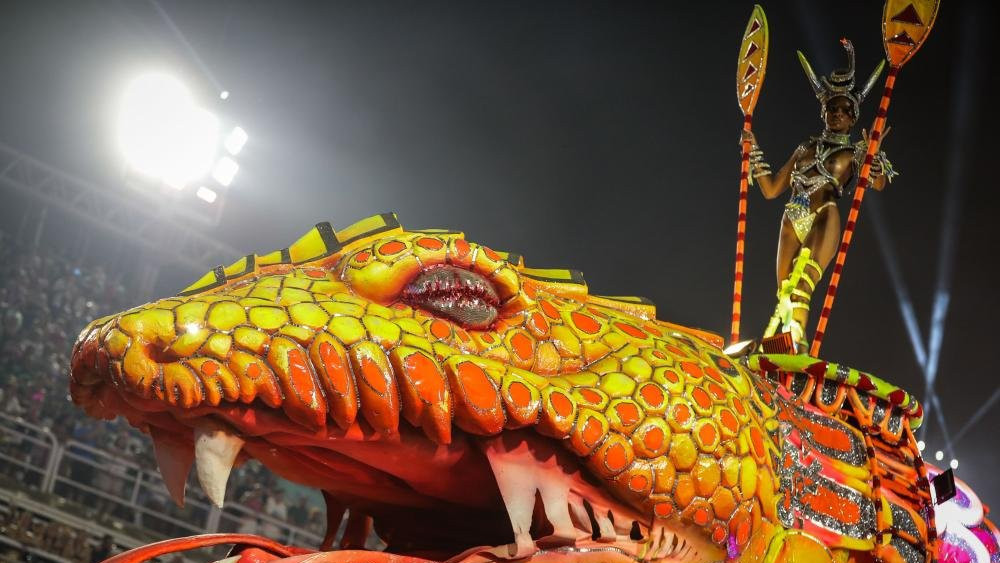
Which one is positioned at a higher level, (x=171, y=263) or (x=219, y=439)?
(x=219, y=439)

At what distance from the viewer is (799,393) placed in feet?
9.97

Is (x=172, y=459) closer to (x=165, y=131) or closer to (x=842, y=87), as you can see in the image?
(x=842, y=87)

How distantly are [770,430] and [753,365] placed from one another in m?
0.59

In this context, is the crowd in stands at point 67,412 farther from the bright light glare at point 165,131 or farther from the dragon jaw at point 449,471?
the dragon jaw at point 449,471

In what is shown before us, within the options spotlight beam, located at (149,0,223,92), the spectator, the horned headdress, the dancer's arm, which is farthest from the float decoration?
spotlight beam, located at (149,0,223,92)

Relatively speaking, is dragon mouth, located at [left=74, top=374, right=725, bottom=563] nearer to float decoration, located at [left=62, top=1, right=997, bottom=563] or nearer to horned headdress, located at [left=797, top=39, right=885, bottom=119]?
float decoration, located at [left=62, top=1, right=997, bottom=563]

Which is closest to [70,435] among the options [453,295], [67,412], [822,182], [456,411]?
[67,412]

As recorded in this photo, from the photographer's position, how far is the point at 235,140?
12.5 meters

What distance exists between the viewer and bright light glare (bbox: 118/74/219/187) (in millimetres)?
12273

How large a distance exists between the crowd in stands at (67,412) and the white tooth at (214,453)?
5713mm

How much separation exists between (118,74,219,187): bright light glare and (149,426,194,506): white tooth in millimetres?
11383

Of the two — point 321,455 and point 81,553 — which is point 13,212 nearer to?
point 81,553

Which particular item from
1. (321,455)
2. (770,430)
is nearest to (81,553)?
(321,455)

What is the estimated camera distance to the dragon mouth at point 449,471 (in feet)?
5.96
